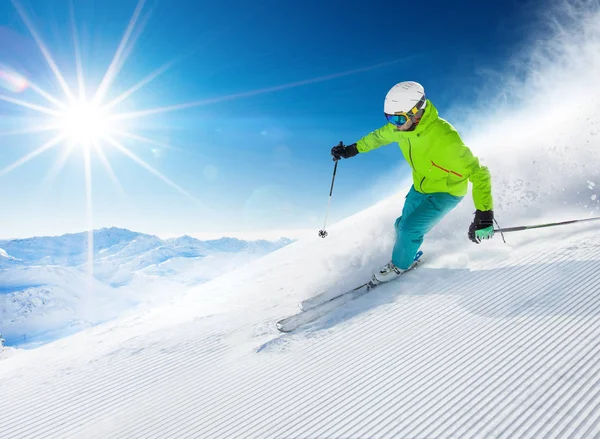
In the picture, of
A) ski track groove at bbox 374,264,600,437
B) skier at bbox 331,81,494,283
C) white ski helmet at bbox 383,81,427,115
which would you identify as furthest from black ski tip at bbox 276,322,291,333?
white ski helmet at bbox 383,81,427,115

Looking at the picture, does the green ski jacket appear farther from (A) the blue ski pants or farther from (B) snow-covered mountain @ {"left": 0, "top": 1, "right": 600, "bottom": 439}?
(B) snow-covered mountain @ {"left": 0, "top": 1, "right": 600, "bottom": 439}

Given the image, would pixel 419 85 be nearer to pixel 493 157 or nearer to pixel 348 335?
pixel 348 335

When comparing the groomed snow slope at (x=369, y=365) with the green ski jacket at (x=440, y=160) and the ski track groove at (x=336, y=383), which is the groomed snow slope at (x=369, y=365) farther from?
the green ski jacket at (x=440, y=160)

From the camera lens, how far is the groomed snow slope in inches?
88.2

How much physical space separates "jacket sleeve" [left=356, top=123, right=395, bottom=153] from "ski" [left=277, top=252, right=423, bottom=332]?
1542mm

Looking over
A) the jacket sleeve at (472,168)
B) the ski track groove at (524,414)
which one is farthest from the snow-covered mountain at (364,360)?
the jacket sleeve at (472,168)

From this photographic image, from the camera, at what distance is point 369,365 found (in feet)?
9.57

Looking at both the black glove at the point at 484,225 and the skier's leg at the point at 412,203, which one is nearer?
the black glove at the point at 484,225

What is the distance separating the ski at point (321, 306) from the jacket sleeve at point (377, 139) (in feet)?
5.06

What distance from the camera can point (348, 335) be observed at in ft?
11.4

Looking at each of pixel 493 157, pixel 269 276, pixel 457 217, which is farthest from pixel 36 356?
pixel 493 157

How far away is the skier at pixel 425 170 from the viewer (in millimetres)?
3799

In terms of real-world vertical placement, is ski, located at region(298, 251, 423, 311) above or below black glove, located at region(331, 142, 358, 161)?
below

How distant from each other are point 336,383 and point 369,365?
1.12 feet
